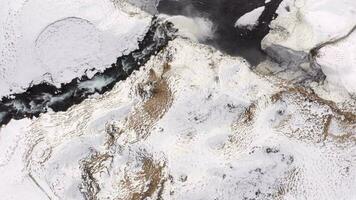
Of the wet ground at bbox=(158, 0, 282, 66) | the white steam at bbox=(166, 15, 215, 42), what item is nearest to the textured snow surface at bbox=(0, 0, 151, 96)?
the white steam at bbox=(166, 15, 215, 42)

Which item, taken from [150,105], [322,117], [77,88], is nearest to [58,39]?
[77,88]

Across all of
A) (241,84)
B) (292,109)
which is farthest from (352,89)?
(241,84)

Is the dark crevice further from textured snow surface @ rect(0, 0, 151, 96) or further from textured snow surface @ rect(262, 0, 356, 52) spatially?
textured snow surface @ rect(262, 0, 356, 52)

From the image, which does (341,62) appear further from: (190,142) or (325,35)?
(190,142)

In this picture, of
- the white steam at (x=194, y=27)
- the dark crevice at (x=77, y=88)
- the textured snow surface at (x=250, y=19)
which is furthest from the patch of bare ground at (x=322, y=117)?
the dark crevice at (x=77, y=88)

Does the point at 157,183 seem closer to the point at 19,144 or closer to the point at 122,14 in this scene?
the point at 19,144

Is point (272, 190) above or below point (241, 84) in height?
below
